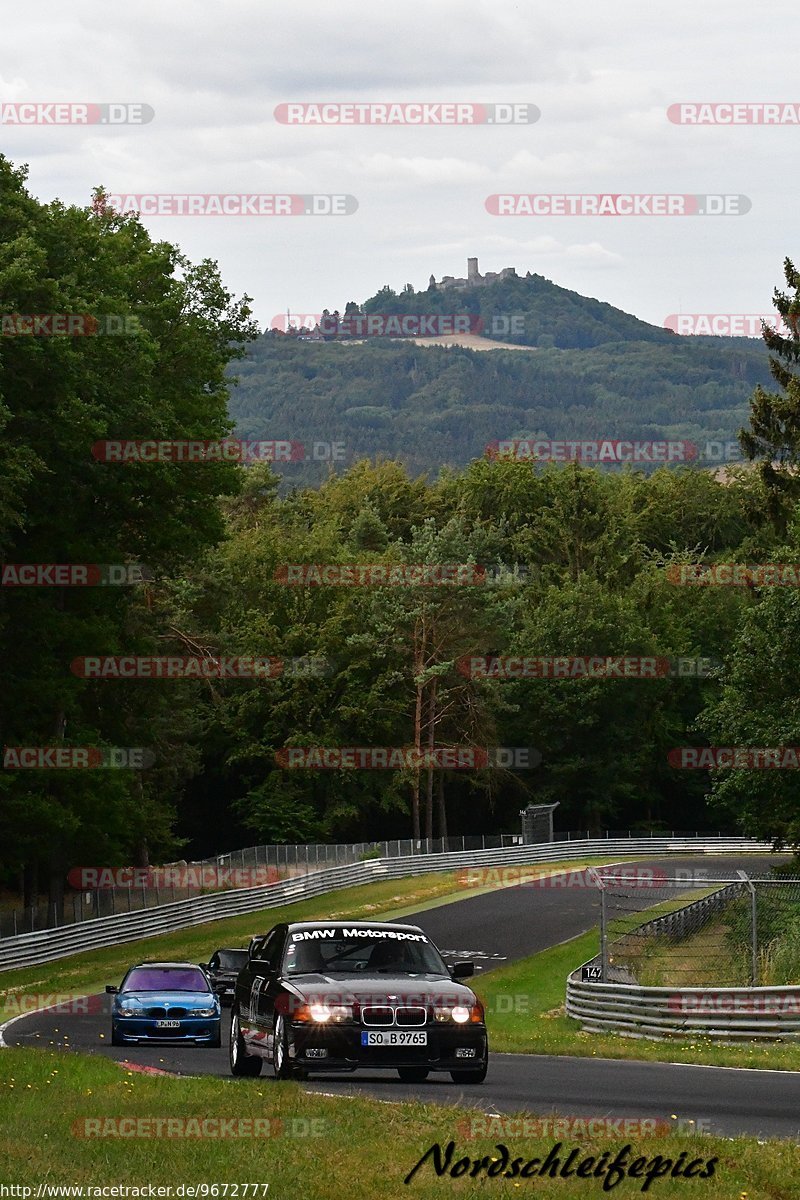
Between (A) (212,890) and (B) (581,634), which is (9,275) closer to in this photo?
(A) (212,890)

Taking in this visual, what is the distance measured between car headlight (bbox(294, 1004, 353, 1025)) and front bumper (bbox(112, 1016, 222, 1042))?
29.6 feet

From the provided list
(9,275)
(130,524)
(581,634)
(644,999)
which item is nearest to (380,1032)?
(644,999)

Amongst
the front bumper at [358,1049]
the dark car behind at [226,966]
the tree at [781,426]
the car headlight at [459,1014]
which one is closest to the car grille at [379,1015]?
the front bumper at [358,1049]

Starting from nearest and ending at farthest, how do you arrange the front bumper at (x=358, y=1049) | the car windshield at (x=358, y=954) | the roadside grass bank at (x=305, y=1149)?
the roadside grass bank at (x=305, y=1149)
the front bumper at (x=358, y=1049)
the car windshield at (x=358, y=954)

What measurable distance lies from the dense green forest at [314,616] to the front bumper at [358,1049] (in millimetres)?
24868

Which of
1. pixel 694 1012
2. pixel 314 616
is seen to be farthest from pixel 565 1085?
pixel 314 616

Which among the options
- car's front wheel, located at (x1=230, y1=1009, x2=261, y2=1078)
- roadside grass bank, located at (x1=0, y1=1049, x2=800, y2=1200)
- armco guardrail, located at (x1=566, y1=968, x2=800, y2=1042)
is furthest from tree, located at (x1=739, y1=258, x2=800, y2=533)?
roadside grass bank, located at (x1=0, y1=1049, x2=800, y2=1200)

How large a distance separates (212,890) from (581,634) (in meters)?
43.9

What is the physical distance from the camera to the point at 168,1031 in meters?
24.0

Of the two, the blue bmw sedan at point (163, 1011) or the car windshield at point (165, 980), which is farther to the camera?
the car windshield at point (165, 980)

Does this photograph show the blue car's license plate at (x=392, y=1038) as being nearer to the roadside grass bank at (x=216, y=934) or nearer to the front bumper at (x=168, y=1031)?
the front bumper at (x=168, y=1031)

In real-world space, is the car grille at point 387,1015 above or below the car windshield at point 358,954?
below

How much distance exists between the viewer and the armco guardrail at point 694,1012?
73.0ft

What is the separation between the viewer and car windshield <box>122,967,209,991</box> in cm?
2445
